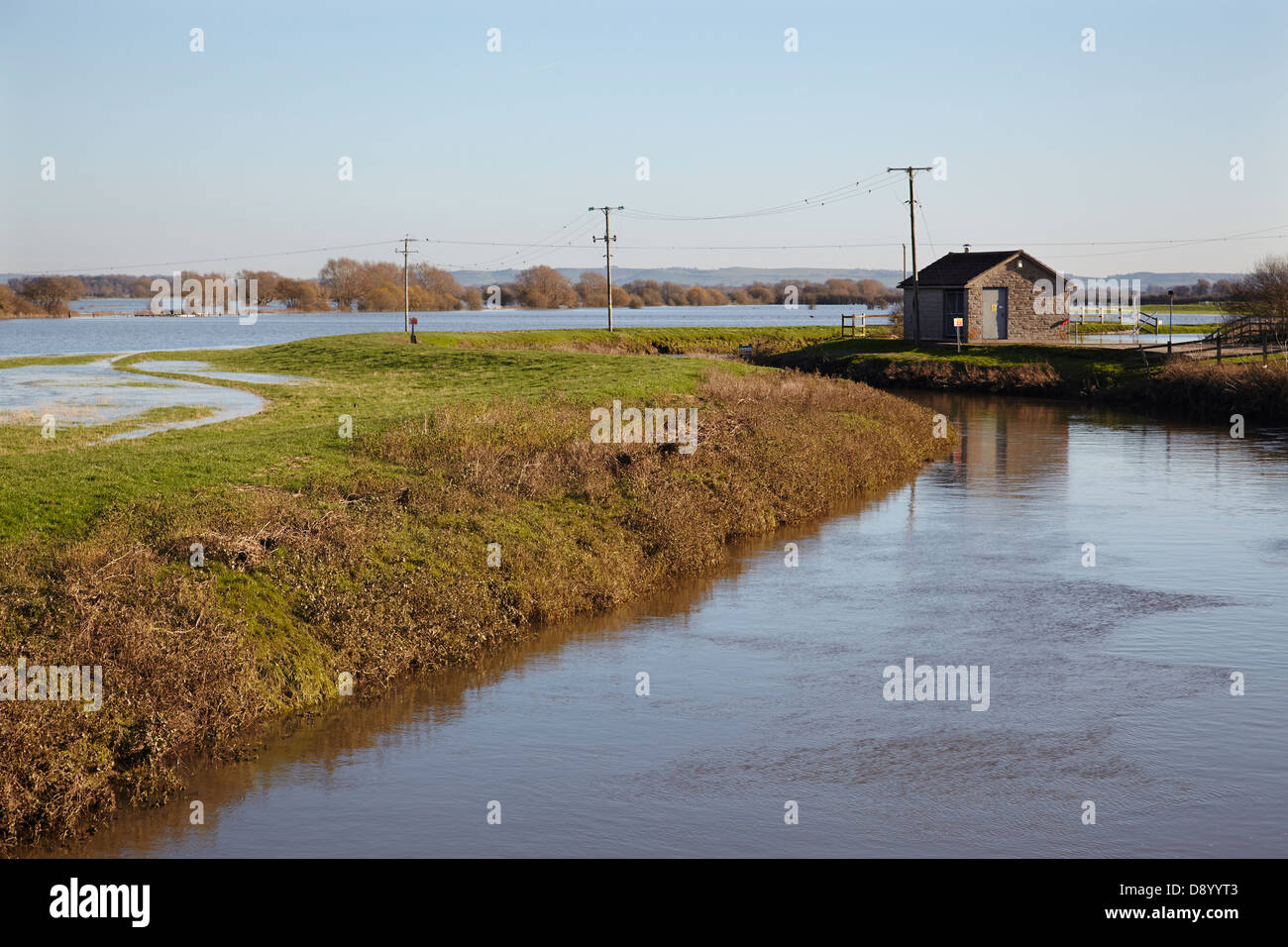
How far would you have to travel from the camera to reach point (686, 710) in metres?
16.2

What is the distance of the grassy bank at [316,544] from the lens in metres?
13.4

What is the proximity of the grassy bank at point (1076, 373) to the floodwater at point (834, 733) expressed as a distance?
2761 cm

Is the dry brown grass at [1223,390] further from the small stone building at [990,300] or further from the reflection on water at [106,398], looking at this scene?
the reflection on water at [106,398]

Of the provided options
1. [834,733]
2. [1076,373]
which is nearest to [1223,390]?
[1076,373]

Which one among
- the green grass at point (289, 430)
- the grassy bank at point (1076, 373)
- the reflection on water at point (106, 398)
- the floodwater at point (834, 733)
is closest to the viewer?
the floodwater at point (834, 733)

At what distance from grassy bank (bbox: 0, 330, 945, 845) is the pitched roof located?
38.8m

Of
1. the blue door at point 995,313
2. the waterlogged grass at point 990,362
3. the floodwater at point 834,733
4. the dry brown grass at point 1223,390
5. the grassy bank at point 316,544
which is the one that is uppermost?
the blue door at point 995,313

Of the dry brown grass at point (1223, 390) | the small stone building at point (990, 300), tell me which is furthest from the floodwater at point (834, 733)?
the small stone building at point (990, 300)

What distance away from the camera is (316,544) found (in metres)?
17.8

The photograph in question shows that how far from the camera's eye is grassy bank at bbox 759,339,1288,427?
5009cm
